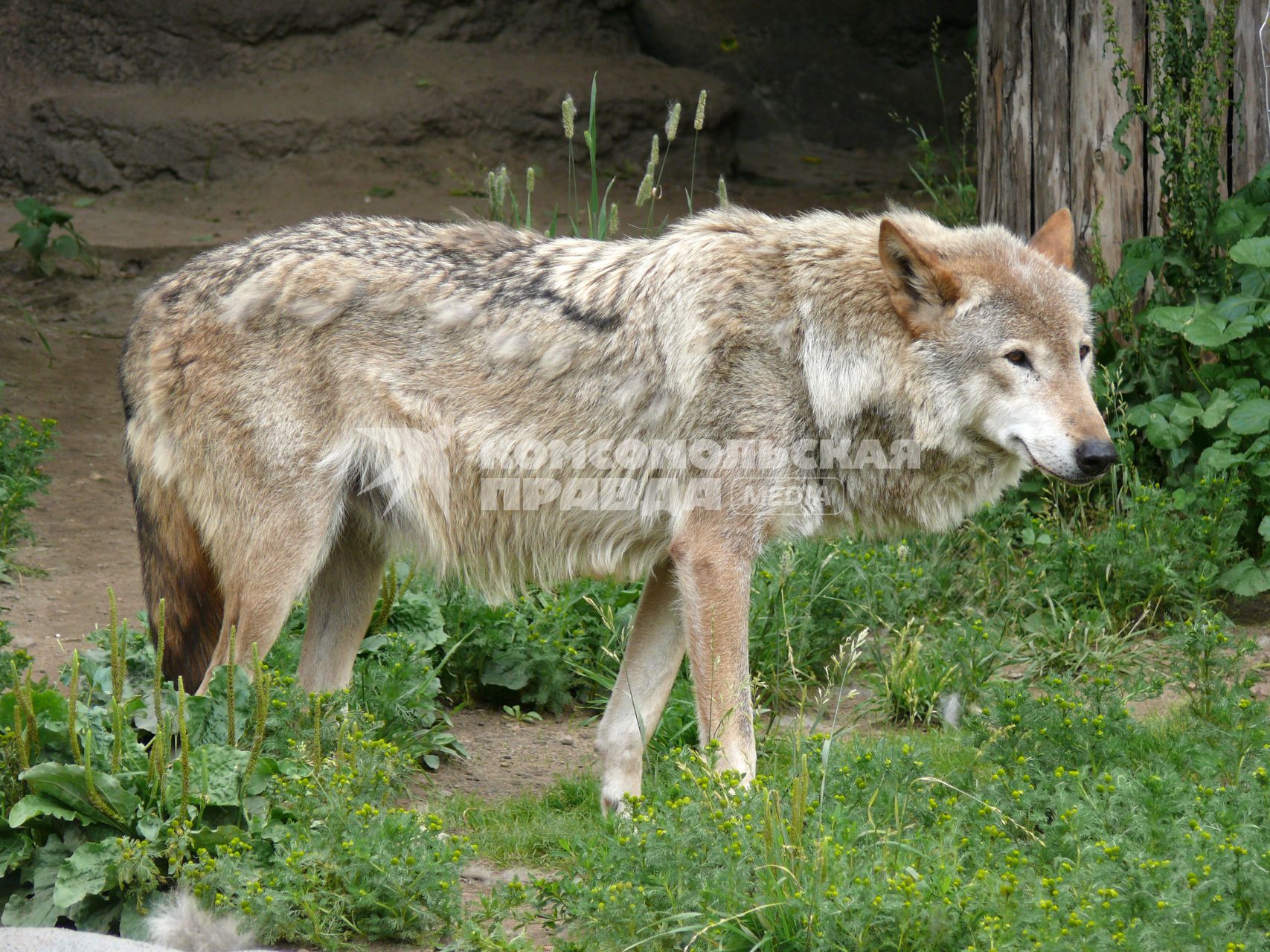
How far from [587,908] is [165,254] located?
671 centimetres

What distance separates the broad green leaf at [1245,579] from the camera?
16.4ft

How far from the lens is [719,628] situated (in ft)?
12.1

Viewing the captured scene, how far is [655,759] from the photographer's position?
170 inches

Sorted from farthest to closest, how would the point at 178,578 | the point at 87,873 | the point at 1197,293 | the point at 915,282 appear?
1. the point at 1197,293
2. the point at 178,578
3. the point at 915,282
4. the point at 87,873

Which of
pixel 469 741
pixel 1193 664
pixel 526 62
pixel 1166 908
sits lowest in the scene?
pixel 469 741

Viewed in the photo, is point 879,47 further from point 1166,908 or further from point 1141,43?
point 1166,908

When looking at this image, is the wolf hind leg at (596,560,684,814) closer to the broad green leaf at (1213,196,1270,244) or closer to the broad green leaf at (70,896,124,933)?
the broad green leaf at (70,896,124,933)

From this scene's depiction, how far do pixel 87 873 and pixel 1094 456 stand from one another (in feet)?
8.70

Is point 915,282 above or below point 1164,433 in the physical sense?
above

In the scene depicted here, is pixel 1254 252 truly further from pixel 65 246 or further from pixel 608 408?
pixel 65 246

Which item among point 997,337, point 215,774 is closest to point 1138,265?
point 997,337

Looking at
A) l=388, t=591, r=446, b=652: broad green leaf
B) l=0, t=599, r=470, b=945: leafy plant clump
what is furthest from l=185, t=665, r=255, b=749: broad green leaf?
l=388, t=591, r=446, b=652: broad green leaf

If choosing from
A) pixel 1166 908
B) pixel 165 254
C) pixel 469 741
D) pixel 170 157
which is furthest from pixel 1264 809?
pixel 170 157

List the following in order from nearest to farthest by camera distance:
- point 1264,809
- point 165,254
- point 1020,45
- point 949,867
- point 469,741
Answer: point 949,867 < point 1264,809 < point 469,741 < point 1020,45 < point 165,254
